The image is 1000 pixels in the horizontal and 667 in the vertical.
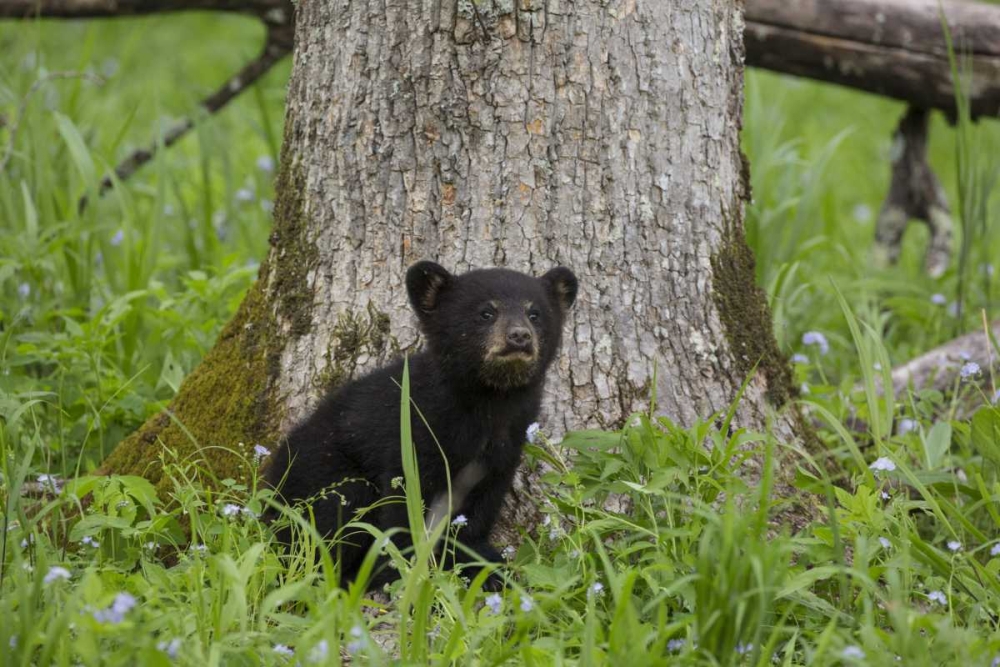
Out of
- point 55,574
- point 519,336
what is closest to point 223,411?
point 519,336

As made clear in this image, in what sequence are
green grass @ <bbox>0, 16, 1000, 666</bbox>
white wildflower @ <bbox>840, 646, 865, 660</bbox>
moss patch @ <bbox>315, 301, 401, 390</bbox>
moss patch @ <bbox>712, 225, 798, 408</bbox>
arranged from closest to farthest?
white wildflower @ <bbox>840, 646, 865, 660</bbox>, green grass @ <bbox>0, 16, 1000, 666</bbox>, moss patch @ <bbox>315, 301, 401, 390</bbox>, moss patch @ <bbox>712, 225, 798, 408</bbox>

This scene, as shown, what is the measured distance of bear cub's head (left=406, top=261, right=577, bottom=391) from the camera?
3.27 meters

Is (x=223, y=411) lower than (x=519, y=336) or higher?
lower

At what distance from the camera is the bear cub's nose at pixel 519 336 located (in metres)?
3.18

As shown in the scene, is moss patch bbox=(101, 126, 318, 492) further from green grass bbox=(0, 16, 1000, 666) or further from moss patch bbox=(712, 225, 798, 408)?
moss patch bbox=(712, 225, 798, 408)

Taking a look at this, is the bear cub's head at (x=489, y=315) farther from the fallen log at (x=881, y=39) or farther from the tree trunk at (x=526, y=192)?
the fallen log at (x=881, y=39)

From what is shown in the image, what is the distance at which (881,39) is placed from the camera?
17.8 feet

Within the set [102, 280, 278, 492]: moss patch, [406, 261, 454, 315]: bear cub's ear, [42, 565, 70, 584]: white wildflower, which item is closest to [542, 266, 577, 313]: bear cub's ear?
[406, 261, 454, 315]: bear cub's ear

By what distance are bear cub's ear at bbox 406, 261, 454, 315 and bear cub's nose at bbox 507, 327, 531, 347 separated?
0.88ft

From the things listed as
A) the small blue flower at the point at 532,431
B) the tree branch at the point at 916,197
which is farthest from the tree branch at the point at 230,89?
the tree branch at the point at 916,197

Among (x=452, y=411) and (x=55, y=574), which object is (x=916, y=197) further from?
(x=55, y=574)

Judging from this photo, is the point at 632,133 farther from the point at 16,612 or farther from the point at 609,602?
the point at 16,612

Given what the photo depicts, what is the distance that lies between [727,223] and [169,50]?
8.51 metres

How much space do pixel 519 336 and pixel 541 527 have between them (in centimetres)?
54
